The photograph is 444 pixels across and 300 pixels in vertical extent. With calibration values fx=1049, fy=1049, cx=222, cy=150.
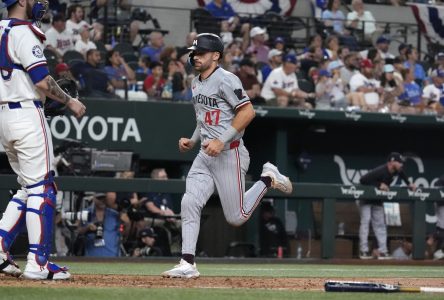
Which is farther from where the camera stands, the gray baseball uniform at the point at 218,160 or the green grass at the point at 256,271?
the green grass at the point at 256,271

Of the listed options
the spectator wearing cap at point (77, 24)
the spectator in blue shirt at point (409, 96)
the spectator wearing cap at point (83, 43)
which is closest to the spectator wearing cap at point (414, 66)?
the spectator in blue shirt at point (409, 96)

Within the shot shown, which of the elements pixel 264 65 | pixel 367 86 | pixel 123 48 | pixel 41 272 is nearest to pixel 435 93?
pixel 367 86

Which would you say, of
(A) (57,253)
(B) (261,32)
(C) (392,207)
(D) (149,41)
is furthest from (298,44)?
(A) (57,253)

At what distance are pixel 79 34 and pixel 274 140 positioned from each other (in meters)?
3.36

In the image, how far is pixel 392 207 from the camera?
15.0 metres

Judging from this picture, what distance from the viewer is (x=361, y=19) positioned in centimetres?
1952

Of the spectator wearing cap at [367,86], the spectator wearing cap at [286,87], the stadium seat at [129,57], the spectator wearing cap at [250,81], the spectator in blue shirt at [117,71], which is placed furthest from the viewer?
the spectator wearing cap at [367,86]

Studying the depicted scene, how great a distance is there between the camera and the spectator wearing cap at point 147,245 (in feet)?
42.2

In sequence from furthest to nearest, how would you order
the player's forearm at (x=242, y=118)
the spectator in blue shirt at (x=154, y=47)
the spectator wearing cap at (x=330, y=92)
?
the spectator in blue shirt at (x=154, y=47) → the spectator wearing cap at (x=330, y=92) → the player's forearm at (x=242, y=118)

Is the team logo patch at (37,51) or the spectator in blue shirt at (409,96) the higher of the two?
the spectator in blue shirt at (409,96)

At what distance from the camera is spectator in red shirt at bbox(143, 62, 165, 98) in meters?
14.9

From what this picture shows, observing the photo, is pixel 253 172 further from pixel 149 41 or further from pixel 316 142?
pixel 149 41

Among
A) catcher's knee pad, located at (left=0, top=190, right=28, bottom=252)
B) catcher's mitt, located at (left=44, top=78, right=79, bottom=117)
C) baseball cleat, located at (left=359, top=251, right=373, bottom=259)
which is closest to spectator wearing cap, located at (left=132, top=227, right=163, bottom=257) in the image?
baseball cleat, located at (left=359, top=251, right=373, bottom=259)

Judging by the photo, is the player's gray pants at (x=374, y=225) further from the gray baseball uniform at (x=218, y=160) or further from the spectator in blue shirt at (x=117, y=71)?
the gray baseball uniform at (x=218, y=160)
